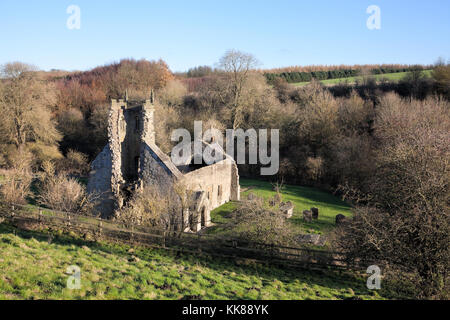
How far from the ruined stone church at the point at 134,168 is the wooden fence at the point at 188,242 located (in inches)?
95.9

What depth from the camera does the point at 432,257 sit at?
13.2 metres

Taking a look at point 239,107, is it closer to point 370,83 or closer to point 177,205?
point 370,83

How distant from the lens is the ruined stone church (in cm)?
2005

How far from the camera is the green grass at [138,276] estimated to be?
420 inches

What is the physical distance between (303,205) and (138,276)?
20.3 meters

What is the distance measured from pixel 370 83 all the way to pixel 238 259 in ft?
169

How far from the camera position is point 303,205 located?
98.8 feet

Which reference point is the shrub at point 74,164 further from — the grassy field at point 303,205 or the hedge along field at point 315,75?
the hedge along field at point 315,75

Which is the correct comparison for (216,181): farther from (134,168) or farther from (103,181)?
(103,181)

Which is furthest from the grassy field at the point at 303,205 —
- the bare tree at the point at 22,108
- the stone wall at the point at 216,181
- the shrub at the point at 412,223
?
the bare tree at the point at 22,108

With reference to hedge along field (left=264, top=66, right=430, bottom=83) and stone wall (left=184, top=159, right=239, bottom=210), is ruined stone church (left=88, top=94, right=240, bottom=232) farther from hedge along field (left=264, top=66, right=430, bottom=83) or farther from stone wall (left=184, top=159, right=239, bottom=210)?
hedge along field (left=264, top=66, right=430, bottom=83)
